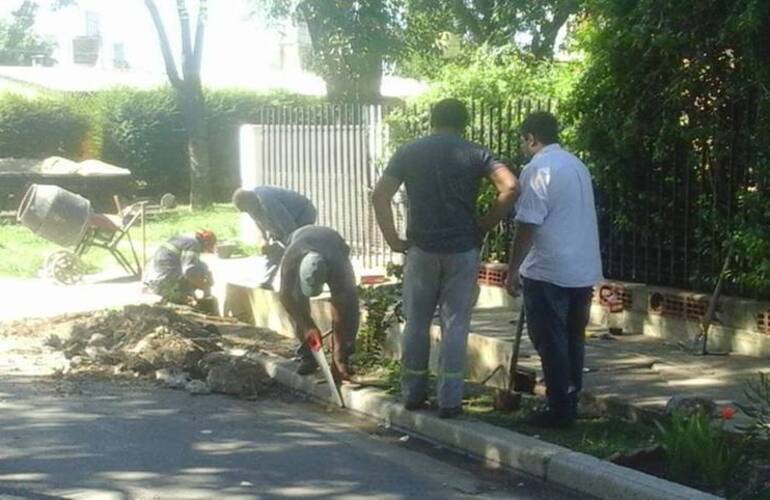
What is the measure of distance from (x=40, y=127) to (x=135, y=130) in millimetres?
2282

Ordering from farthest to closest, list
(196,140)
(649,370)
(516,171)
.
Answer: (196,140), (516,171), (649,370)

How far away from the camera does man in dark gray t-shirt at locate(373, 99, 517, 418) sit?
7.99 meters

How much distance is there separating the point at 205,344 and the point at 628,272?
3.68m

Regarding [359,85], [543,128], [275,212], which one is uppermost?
[359,85]

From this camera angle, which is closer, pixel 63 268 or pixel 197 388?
pixel 197 388

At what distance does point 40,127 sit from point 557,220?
2499 cm

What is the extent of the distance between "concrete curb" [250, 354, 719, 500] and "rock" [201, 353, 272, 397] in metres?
0.61

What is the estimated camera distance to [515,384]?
894 centimetres

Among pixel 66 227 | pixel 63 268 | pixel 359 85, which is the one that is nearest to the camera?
pixel 63 268

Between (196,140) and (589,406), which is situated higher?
(196,140)

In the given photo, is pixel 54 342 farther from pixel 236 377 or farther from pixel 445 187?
pixel 445 187

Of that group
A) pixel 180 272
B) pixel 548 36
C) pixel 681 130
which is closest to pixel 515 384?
pixel 681 130

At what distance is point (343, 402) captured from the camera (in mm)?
9281

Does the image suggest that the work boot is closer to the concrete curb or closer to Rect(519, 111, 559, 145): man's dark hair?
the concrete curb
